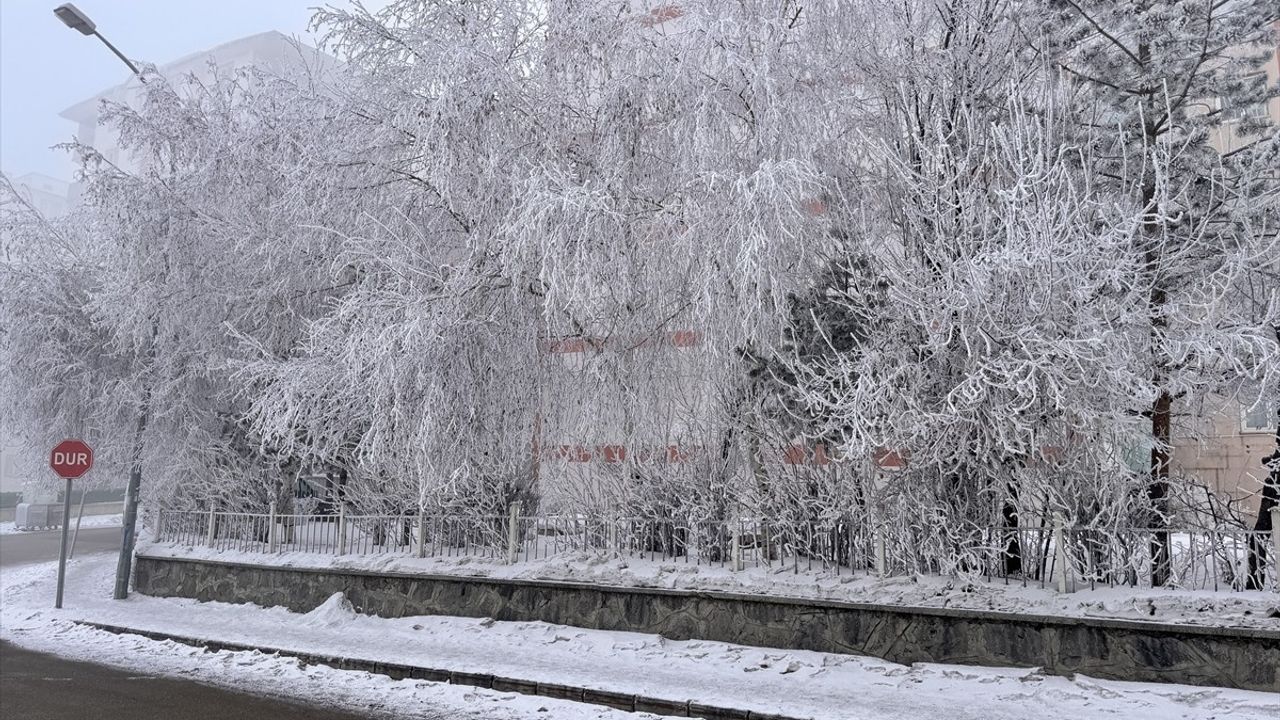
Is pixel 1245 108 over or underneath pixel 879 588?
over

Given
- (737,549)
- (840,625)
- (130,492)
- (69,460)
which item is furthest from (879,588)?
(130,492)

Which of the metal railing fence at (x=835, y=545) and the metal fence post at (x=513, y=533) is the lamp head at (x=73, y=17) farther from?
the metal fence post at (x=513, y=533)

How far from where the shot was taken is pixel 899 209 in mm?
10039

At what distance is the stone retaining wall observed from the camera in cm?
711

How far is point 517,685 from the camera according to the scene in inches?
327

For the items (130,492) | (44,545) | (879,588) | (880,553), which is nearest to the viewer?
(879,588)

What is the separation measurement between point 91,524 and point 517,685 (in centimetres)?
3499

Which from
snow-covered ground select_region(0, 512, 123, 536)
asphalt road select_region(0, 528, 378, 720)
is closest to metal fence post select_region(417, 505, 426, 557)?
asphalt road select_region(0, 528, 378, 720)

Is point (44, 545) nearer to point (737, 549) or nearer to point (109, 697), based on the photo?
point (109, 697)

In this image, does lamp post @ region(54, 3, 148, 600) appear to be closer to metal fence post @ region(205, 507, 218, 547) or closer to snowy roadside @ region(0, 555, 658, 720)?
snowy roadside @ region(0, 555, 658, 720)

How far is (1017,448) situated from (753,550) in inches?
127

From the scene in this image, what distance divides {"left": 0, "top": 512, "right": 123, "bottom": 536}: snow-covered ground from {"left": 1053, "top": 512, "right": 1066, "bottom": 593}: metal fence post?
3617 centimetres

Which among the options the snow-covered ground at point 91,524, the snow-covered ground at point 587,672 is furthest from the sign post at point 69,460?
the snow-covered ground at point 91,524

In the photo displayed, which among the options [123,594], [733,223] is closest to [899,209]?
[733,223]
